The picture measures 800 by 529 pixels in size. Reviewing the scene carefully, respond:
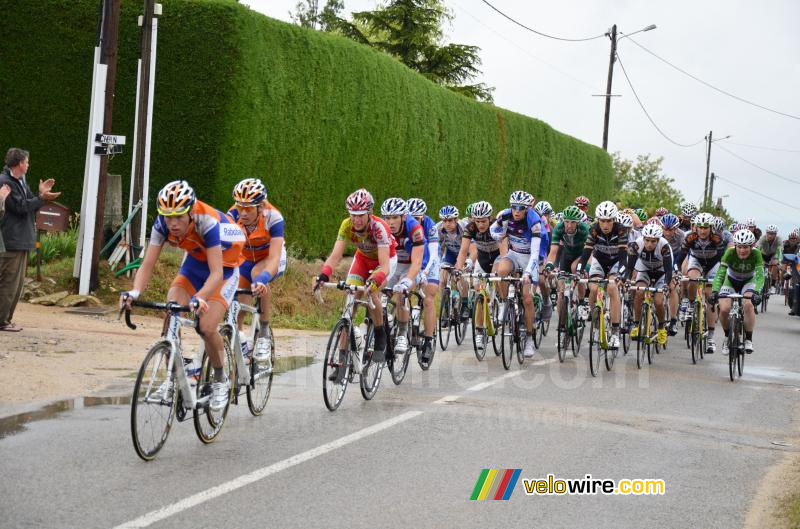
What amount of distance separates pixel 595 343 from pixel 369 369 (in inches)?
165

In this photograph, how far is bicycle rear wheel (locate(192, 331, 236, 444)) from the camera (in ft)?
23.4

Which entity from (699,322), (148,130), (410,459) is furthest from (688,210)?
(410,459)

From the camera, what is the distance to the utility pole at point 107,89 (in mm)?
15195

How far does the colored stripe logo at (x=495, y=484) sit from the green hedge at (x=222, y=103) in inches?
449

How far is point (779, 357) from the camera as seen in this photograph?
16281mm

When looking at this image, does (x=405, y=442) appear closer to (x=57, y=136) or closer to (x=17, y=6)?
(x=57, y=136)

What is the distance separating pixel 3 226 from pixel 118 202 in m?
5.04

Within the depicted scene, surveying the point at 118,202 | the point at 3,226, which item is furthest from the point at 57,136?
the point at 3,226

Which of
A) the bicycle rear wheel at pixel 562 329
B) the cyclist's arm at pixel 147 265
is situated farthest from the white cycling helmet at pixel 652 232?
the cyclist's arm at pixel 147 265

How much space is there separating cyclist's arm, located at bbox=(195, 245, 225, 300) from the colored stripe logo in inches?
92.7

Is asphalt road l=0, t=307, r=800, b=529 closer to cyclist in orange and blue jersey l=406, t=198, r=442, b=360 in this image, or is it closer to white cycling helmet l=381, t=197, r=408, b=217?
cyclist in orange and blue jersey l=406, t=198, r=442, b=360

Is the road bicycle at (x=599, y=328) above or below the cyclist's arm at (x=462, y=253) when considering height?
below

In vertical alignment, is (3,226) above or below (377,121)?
below

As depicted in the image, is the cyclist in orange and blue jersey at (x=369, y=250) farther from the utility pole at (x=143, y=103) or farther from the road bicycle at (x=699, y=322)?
the utility pole at (x=143, y=103)
